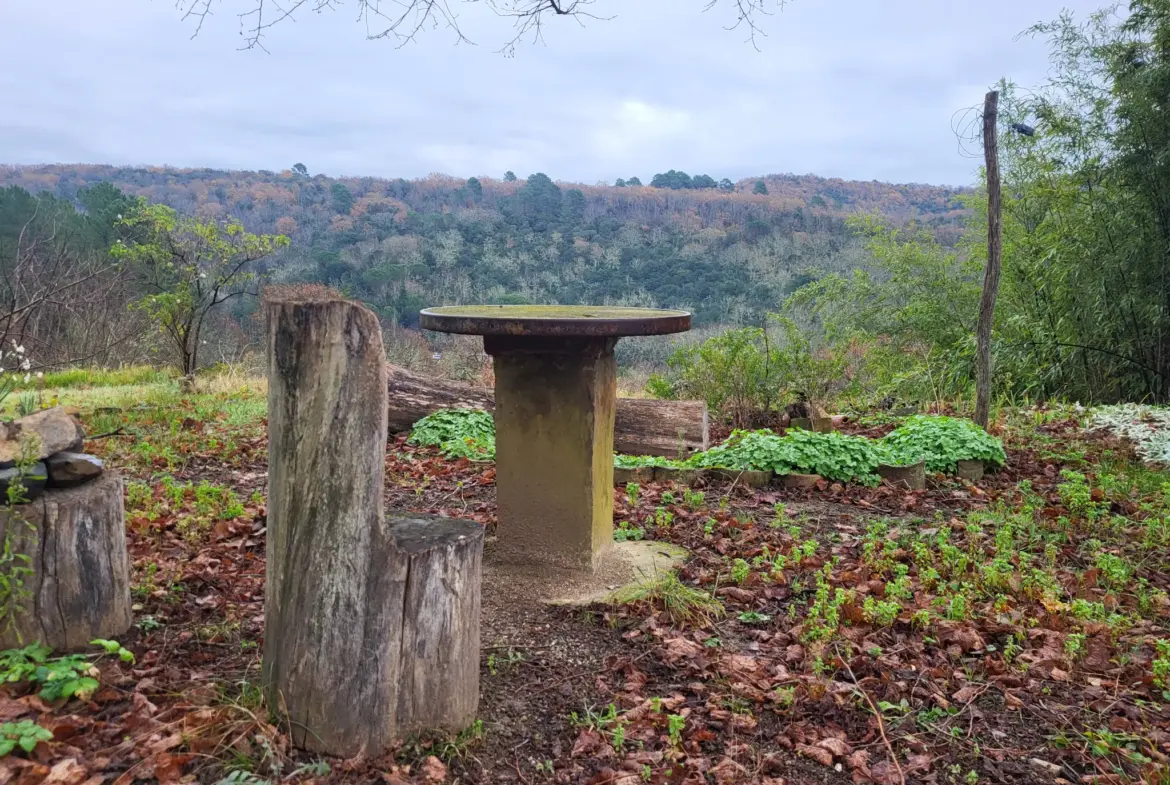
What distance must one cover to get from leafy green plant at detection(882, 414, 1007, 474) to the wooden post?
0.45 m

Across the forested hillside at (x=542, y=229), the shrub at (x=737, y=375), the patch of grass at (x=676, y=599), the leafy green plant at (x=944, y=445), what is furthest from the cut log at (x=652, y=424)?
the forested hillside at (x=542, y=229)

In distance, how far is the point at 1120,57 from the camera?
7.99m

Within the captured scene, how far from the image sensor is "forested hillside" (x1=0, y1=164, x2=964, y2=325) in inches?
925

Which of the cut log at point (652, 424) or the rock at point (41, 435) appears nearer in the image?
the rock at point (41, 435)

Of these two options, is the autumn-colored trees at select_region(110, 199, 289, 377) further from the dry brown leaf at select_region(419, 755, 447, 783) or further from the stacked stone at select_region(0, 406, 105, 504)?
the dry brown leaf at select_region(419, 755, 447, 783)

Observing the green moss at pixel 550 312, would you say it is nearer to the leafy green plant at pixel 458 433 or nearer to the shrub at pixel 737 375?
the leafy green plant at pixel 458 433

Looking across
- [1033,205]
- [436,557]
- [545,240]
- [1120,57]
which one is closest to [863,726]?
[436,557]

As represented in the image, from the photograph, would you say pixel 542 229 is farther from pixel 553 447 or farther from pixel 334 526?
pixel 334 526

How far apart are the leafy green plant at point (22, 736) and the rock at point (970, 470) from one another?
18.5 ft

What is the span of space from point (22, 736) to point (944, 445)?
5.72m

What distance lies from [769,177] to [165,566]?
39.3 m

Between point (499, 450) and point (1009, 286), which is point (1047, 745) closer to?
point (499, 450)

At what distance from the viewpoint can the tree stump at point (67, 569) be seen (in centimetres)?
252

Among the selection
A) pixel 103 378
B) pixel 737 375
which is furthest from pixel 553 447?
pixel 103 378
